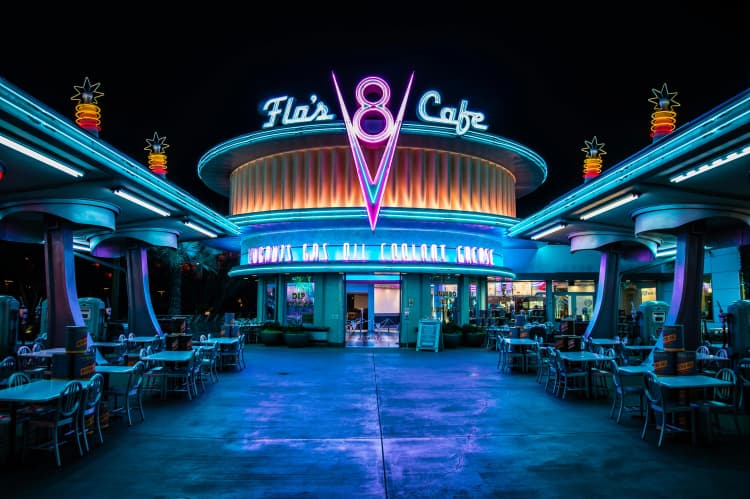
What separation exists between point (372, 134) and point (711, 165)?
618 inches

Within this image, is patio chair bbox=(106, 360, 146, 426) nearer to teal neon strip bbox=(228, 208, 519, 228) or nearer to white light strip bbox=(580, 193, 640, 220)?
white light strip bbox=(580, 193, 640, 220)

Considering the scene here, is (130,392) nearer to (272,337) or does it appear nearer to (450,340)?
(272,337)

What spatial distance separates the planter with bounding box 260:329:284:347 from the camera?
917 inches

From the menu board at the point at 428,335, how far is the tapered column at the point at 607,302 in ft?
21.0

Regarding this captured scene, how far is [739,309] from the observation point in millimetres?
13820

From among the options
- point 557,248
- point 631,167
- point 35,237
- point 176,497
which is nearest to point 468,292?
point 557,248

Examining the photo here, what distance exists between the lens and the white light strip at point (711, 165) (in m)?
8.53

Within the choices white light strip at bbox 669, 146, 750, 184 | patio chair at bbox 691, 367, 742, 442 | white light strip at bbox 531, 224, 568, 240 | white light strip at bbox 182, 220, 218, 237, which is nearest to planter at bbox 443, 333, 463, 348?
white light strip at bbox 531, 224, 568, 240

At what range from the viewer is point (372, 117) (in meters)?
25.1

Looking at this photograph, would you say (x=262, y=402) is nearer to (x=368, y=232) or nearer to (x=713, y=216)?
(x=713, y=216)

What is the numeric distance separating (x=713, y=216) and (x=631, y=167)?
11.2 feet

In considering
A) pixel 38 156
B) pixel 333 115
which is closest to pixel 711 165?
pixel 38 156

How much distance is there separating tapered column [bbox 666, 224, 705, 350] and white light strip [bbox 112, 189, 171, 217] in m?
14.1

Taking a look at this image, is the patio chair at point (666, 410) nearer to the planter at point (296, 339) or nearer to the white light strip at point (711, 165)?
the white light strip at point (711, 165)
